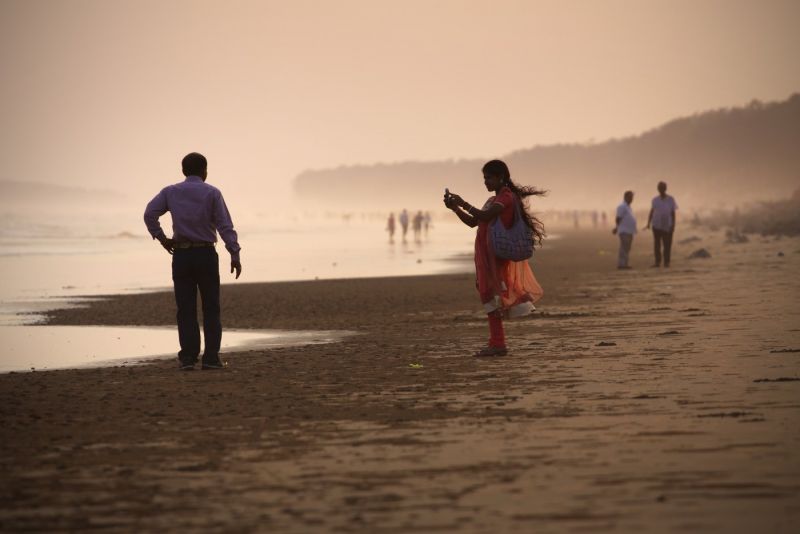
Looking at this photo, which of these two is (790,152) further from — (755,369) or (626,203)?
(755,369)

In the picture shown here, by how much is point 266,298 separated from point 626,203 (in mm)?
9772

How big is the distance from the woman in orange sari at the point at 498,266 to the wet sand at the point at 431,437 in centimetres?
46

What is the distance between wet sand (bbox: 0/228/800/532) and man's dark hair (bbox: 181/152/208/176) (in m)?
1.86

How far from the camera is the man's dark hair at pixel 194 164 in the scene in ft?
38.0

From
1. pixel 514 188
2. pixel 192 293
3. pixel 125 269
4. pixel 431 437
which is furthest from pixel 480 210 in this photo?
pixel 125 269

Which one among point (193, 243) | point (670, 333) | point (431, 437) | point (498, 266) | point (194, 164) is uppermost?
point (194, 164)

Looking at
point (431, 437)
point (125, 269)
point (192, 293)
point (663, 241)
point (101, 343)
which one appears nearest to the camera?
point (431, 437)

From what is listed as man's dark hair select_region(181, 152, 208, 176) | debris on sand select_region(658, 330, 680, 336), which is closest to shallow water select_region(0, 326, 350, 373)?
man's dark hair select_region(181, 152, 208, 176)

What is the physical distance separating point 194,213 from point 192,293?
0.76 m

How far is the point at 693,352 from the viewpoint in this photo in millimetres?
11172

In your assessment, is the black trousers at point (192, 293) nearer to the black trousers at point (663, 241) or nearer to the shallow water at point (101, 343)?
the shallow water at point (101, 343)

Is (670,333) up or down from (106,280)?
down

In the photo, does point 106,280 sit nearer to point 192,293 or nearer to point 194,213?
point 192,293

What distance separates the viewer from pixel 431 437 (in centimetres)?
723
